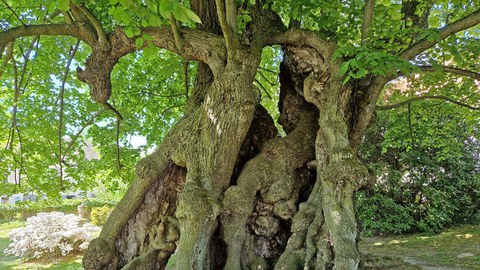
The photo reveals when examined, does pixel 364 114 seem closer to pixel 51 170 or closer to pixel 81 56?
pixel 81 56

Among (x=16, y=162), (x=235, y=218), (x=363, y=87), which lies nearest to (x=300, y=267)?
(x=235, y=218)

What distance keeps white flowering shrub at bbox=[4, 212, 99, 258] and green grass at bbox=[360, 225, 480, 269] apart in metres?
9.08

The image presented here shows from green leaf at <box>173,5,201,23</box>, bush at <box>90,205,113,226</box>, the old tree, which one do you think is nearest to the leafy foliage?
the old tree

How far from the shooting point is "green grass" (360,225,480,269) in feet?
22.5

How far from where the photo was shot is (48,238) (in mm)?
10938

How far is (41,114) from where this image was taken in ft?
25.8

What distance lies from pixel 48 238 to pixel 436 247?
1120 cm

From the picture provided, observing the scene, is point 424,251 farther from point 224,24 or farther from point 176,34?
point 176,34

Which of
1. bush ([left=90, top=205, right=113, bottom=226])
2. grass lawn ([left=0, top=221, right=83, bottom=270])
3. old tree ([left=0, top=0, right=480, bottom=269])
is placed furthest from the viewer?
bush ([left=90, top=205, right=113, bottom=226])

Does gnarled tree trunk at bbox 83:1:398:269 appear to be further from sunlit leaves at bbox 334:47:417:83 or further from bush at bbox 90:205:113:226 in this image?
bush at bbox 90:205:113:226

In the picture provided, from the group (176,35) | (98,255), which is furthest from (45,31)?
(98,255)

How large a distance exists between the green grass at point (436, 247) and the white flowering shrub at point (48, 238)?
908 centimetres

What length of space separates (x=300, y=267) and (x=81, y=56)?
24.2ft

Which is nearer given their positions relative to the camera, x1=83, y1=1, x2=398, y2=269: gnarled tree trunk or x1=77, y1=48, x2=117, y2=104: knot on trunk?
x1=83, y1=1, x2=398, y2=269: gnarled tree trunk
